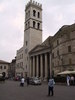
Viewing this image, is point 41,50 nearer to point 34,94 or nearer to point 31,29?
point 31,29

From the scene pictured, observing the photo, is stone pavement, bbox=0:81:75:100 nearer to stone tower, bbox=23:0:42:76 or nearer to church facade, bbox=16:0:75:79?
church facade, bbox=16:0:75:79

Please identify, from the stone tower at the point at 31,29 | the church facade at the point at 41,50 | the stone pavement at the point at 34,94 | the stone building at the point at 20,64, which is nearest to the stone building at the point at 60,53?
the church facade at the point at 41,50

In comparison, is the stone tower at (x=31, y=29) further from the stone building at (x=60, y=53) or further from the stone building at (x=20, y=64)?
the stone building at (x=60, y=53)

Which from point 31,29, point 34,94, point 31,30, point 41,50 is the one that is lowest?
point 34,94

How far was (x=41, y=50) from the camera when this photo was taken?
72.8m

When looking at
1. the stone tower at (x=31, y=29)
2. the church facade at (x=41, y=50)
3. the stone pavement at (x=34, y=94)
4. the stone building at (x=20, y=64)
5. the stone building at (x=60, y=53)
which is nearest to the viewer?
the stone pavement at (x=34, y=94)

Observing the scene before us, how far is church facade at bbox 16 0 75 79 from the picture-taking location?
50.7 metres

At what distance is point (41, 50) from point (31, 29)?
1378 centimetres

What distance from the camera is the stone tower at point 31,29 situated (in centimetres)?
8194

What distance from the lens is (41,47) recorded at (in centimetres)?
7300

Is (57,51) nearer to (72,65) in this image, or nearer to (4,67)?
(72,65)

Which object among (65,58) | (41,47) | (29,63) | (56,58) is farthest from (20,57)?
(65,58)

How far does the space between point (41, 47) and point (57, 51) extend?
683 inches

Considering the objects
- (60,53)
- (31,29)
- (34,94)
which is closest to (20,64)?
(31,29)
